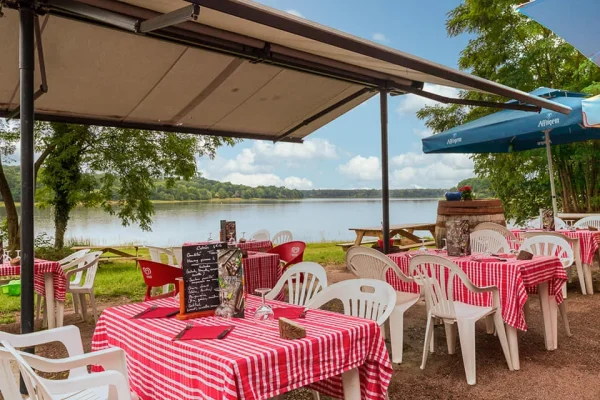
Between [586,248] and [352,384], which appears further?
[586,248]

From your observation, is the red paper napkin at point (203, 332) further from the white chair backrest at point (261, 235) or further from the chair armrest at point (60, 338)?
the white chair backrest at point (261, 235)

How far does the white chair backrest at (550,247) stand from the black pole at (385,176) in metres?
1.41

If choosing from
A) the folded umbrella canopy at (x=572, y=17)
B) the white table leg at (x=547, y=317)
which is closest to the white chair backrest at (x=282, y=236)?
the white table leg at (x=547, y=317)

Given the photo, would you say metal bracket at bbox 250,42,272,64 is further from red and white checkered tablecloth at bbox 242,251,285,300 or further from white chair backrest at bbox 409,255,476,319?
white chair backrest at bbox 409,255,476,319

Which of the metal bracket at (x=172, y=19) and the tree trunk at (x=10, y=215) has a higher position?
the metal bracket at (x=172, y=19)

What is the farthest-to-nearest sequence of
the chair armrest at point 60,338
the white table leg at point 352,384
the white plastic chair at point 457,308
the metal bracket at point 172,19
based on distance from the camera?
1. the white plastic chair at point 457,308
2. the metal bracket at point 172,19
3. the chair armrest at point 60,338
4. the white table leg at point 352,384

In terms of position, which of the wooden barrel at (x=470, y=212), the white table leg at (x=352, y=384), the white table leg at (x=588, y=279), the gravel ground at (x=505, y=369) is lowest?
the gravel ground at (x=505, y=369)

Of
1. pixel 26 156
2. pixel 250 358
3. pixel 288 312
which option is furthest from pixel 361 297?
pixel 26 156

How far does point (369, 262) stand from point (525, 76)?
26.7 ft

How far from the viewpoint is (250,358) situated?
5.49ft

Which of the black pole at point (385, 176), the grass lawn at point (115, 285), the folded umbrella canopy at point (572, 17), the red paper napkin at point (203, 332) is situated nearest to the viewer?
the red paper napkin at point (203, 332)

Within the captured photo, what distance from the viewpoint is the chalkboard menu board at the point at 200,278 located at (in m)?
2.33

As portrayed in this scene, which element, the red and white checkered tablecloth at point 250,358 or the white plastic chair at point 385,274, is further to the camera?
the white plastic chair at point 385,274

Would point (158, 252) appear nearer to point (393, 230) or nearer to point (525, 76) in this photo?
point (393, 230)
